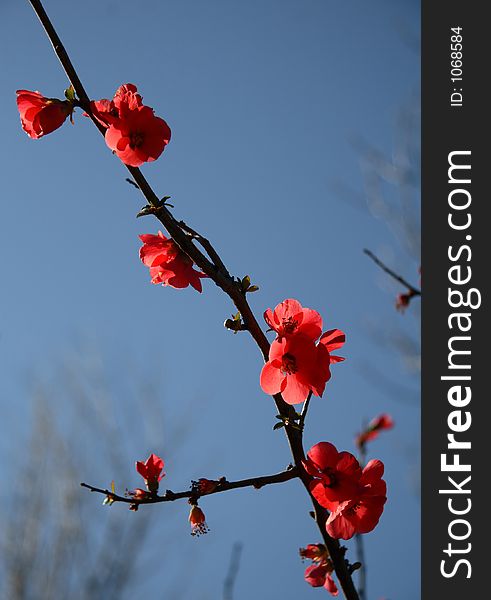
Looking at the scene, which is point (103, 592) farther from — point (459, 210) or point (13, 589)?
point (459, 210)

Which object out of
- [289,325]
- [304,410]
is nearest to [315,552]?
[304,410]

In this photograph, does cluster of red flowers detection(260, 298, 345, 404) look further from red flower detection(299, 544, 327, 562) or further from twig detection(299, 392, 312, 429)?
red flower detection(299, 544, 327, 562)

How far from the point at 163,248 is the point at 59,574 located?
16.6ft

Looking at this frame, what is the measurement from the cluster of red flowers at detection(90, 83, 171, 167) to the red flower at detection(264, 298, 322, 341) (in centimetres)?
30

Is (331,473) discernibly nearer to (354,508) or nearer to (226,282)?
(354,508)

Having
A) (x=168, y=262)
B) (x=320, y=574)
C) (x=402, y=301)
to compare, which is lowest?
(x=320, y=574)

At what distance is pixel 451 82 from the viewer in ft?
5.91

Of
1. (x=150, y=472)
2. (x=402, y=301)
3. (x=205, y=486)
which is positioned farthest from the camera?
(x=402, y=301)

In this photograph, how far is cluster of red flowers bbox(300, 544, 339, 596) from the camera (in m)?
1.12

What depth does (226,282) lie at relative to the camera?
1040 millimetres

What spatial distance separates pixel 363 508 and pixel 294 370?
230 millimetres

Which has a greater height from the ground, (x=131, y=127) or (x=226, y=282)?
(x=131, y=127)

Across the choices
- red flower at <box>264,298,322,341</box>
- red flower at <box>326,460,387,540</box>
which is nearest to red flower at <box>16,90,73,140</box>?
red flower at <box>264,298,322,341</box>

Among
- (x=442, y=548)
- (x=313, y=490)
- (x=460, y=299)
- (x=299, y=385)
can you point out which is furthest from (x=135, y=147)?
(x=442, y=548)
